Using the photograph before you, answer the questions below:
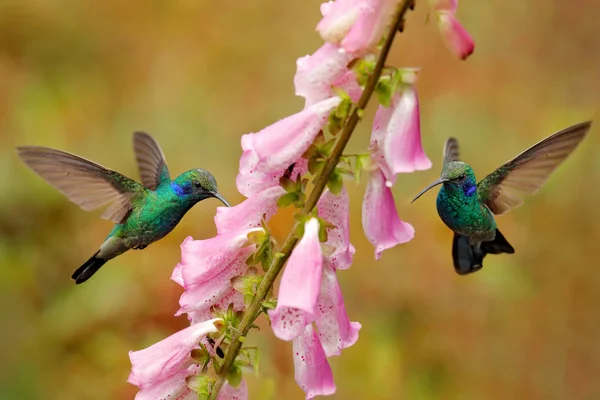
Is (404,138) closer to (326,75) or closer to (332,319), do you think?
(326,75)

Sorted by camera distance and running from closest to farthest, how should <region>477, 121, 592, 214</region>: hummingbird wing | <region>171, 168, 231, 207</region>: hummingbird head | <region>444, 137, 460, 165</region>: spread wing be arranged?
<region>477, 121, 592, 214</region>: hummingbird wing, <region>171, 168, 231, 207</region>: hummingbird head, <region>444, 137, 460, 165</region>: spread wing

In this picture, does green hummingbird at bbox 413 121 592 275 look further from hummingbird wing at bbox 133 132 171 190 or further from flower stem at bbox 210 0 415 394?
hummingbird wing at bbox 133 132 171 190

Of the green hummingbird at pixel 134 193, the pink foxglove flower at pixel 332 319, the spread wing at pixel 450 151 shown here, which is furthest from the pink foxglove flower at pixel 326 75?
the spread wing at pixel 450 151

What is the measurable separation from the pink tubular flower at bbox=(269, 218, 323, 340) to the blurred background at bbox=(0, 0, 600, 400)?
81 cm

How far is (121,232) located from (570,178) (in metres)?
2.09

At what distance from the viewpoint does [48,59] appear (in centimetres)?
317

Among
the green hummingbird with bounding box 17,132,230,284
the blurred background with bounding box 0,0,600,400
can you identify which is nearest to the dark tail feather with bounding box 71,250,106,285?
the green hummingbird with bounding box 17,132,230,284

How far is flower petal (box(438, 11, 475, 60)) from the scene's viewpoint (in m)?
0.78

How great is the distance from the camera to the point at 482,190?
4.72ft

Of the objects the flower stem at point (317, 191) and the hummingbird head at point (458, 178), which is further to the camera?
the hummingbird head at point (458, 178)

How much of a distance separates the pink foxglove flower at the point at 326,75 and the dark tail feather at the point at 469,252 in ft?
2.23

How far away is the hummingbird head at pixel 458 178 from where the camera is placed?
1.33 metres

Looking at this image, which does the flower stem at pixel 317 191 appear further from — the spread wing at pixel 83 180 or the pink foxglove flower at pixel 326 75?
the spread wing at pixel 83 180

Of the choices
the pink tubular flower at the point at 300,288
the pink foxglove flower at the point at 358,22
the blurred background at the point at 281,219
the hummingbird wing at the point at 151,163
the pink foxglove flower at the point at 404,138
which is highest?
the pink foxglove flower at the point at 358,22
